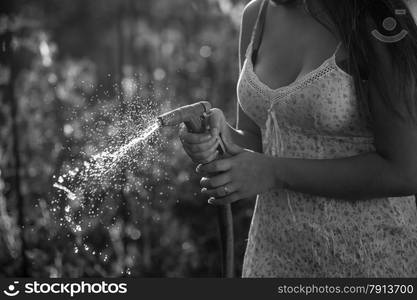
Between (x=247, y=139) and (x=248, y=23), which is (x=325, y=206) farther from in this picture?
(x=248, y=23)

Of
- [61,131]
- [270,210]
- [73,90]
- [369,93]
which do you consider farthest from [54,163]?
[369,93]

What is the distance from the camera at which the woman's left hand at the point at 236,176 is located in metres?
1.61

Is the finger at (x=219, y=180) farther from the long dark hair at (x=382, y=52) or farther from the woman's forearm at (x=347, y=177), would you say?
the long dark hair at (x=382, y=52)

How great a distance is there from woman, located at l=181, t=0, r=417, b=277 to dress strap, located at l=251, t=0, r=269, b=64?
28 mm

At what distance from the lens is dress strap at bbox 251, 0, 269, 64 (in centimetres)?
190

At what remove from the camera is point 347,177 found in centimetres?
167

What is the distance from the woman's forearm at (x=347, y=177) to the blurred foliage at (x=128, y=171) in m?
2.17

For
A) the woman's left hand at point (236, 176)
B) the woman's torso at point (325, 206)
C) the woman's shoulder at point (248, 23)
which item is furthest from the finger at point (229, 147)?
the woman's shoulder at point (248, 23)

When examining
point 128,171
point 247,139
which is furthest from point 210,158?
point 128,171

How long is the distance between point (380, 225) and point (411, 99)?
12.7 inches

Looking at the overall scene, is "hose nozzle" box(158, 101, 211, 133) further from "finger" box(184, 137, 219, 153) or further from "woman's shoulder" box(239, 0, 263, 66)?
"woman's shoulder" box(239, 0, 263, 66)

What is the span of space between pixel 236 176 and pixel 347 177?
10.6 inches

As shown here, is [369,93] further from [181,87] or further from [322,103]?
[181,87]

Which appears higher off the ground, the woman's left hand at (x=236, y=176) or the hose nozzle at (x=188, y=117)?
the hose nozzle at (x=188, y=117)
